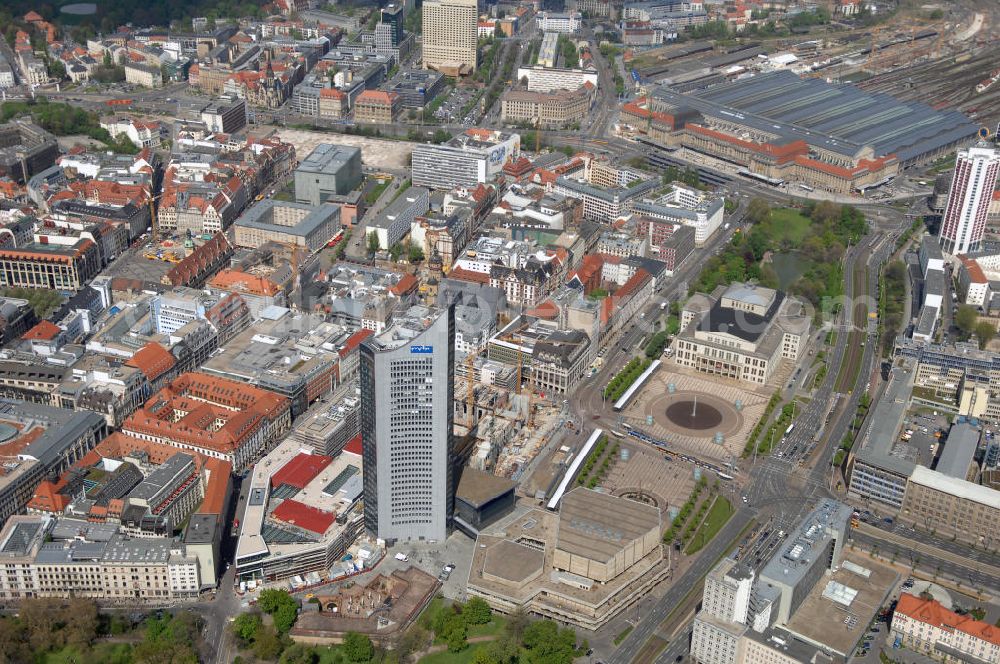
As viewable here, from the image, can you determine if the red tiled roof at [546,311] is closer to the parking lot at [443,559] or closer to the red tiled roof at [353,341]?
the red tiled roof at [353,341]

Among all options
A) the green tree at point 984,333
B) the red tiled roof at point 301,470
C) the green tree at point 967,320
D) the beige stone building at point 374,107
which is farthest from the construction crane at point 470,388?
the beige stone building at point 374,107

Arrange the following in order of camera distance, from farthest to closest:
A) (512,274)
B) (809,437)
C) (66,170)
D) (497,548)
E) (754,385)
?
1. (66,170)
2. (512,274)
3. (754,385)
4. (809,437)
5. (497,548)

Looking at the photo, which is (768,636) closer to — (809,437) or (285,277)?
(809,437)

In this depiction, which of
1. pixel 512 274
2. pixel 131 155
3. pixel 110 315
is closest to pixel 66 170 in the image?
pixel 131 155

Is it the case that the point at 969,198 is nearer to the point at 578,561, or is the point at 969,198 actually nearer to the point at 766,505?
the point at 766,505

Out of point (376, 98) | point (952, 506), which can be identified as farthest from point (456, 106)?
point (952, 506)
